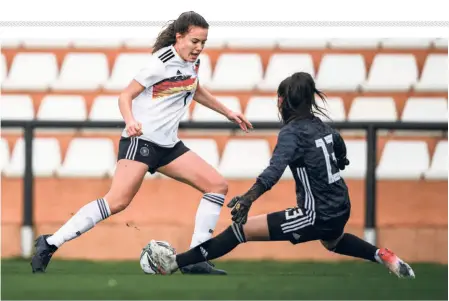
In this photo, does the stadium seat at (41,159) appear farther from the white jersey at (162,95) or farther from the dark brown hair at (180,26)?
the dark brown hair at (180,26)

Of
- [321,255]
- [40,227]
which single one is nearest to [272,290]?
[321,255]

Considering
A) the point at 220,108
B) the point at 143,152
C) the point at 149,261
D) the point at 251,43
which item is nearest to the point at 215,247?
the point at 149,261

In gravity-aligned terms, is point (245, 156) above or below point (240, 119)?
below

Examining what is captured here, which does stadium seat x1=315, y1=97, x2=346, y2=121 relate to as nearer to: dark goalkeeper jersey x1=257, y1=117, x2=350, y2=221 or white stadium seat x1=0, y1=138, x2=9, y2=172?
white stadium seat x1=0, y1=138, x2=9, y2=172

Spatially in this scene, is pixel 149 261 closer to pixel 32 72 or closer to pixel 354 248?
pixel 354 248

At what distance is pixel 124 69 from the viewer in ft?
36.3

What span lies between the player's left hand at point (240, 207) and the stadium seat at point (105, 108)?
4150 mm

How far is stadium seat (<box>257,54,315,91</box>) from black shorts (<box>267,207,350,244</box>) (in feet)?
14.3

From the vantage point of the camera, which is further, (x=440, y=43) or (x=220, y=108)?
(x=440, y=43)

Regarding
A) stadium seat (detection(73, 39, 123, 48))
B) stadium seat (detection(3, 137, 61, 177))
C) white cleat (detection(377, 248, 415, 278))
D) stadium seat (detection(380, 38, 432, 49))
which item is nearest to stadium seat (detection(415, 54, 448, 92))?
stadium seat (detection(380, 38, 432, 49))

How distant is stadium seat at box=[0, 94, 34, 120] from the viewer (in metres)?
10.8

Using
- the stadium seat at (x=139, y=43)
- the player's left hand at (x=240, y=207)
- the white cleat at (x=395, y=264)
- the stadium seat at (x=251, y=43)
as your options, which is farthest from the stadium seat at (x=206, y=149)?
the player's left hand at (x=240, y=207)

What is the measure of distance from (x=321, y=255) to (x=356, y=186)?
0.69 metres

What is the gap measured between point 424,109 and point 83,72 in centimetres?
329
